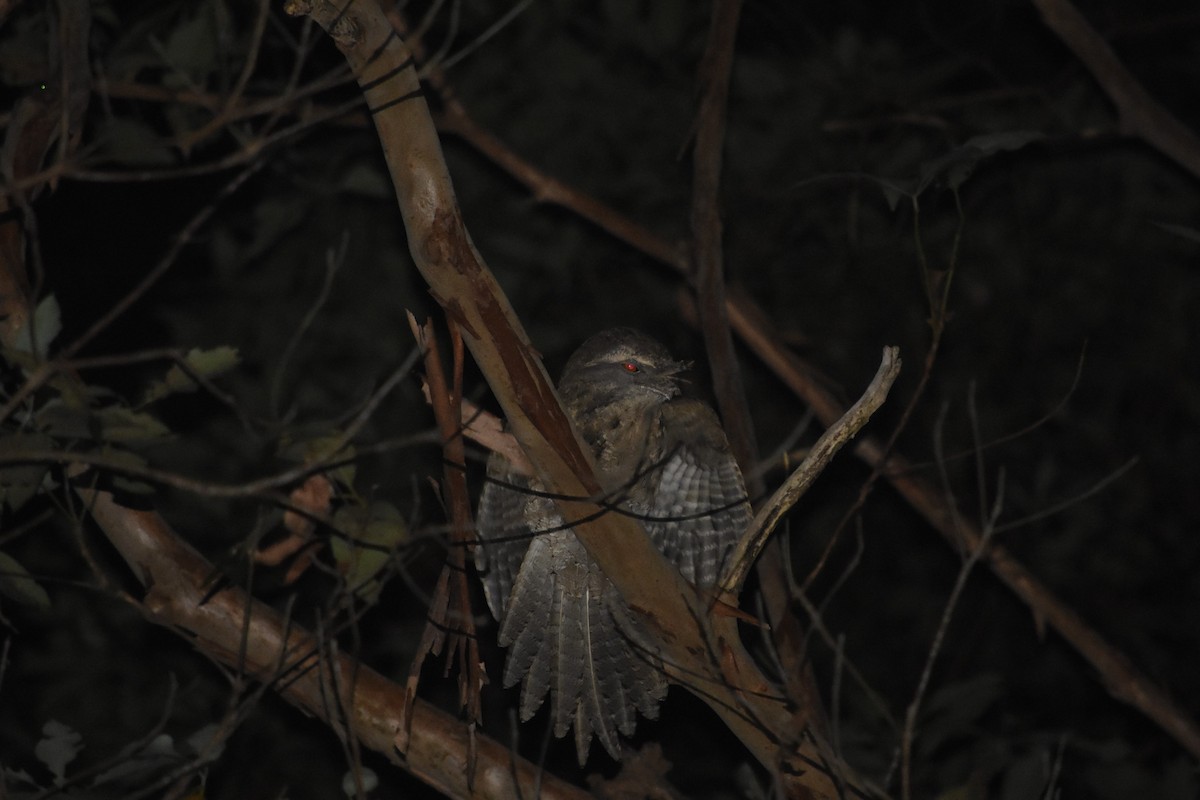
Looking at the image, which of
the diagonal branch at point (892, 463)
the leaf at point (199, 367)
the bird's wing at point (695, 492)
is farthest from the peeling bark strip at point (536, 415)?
the diagonal branch at point (892, 463)

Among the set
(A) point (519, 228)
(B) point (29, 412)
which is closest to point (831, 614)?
(A) point (519, 228)

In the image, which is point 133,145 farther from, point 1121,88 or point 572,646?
point 1121,88

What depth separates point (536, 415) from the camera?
6.79 ft

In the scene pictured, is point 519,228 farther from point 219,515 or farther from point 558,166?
point 219,515

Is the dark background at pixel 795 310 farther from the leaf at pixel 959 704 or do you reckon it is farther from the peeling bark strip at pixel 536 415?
the peeling bark strip at pixel 536 415

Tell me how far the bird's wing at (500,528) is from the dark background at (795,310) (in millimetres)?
375

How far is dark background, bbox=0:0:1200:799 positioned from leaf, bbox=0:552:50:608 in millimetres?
1356

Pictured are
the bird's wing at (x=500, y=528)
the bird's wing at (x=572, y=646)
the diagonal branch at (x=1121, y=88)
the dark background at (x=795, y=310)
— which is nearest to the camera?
the bird's wing at (x=572, y=646)

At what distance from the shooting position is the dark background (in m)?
4.04

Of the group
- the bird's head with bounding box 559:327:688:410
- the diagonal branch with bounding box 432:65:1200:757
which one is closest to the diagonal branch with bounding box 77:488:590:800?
the bird's head with bounding box 559:327:688:410

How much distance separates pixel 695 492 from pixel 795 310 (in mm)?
1823

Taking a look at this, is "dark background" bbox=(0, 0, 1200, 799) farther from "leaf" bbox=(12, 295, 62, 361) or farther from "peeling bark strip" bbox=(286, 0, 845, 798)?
"leaf" bbox=(12, 295, 62, 361)

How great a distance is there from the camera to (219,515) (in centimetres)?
386

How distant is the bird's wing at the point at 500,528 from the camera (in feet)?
9.93
